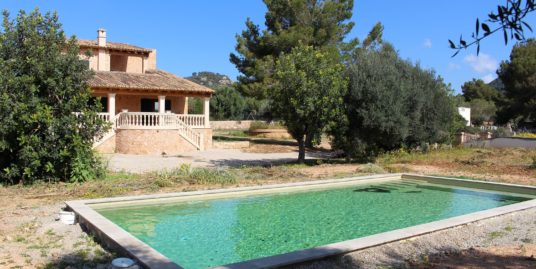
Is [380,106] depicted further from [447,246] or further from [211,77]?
[211,77]

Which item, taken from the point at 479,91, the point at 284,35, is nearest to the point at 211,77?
the point at 479,91

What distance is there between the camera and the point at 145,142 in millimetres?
24859

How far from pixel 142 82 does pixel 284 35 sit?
9844 mm

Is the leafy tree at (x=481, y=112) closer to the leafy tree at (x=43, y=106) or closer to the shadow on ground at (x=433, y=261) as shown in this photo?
the leafy tree at (x=43, y=106)

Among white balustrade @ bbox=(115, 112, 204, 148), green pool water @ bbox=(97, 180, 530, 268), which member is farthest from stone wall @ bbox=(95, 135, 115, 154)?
green pool water @ bbox=(97, 180, 530, 268)

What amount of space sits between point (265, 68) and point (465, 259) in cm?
2667

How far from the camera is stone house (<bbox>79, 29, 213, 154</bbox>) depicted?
2488 cm

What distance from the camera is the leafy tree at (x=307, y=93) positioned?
17984 millimetres

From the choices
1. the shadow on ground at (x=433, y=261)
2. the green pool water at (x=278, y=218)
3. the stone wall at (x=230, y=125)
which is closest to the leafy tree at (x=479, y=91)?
the stone wall at (x=230, y=125)

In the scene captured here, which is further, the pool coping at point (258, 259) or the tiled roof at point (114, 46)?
the tiled roof at point (114, 46)

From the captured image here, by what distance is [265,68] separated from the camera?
32062 millimetres

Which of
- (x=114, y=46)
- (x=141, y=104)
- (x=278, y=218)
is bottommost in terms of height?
(x=278, y=218)

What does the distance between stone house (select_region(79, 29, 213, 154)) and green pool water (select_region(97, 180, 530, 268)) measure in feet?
46.1

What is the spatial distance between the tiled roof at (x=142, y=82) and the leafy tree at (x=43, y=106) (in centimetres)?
1307
